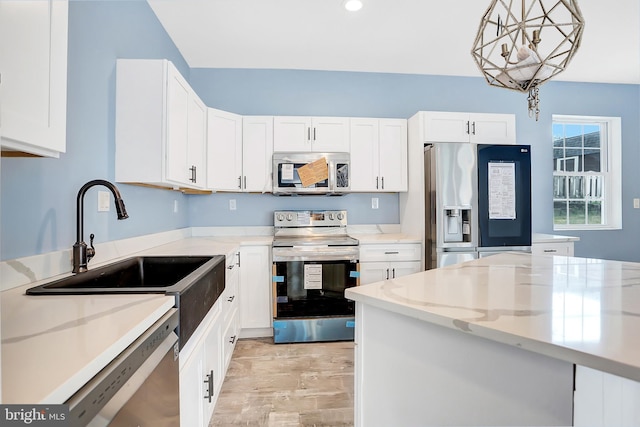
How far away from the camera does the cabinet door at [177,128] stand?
1847 millimetres

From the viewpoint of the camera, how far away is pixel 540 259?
1542 millimetres

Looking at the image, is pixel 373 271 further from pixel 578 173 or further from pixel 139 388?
pixel 578 173

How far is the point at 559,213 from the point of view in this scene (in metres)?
3.69

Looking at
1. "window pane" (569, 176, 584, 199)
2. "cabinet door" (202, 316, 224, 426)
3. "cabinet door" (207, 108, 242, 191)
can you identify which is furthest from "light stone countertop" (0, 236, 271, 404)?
"window pane" (569, 176, 584, 199)

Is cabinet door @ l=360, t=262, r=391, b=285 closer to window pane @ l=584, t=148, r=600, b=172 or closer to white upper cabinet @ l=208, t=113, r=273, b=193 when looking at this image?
white upper cabinet @ l=208, t=113, r=273, b=193

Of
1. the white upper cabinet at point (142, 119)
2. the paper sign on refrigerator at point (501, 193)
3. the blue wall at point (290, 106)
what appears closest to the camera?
the blue wall at point (290, 106)

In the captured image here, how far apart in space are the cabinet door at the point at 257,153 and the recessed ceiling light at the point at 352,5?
117 centimetres

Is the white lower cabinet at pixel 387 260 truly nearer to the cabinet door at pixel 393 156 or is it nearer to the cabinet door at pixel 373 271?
the cabinet door at pixel 373 271

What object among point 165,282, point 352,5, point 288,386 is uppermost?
point 352,5

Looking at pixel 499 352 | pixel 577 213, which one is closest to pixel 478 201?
pixel 577 213

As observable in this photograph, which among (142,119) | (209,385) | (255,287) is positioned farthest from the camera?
(255,287)

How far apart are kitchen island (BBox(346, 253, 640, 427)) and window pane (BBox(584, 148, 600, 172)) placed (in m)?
3.59

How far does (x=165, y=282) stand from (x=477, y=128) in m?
3.09

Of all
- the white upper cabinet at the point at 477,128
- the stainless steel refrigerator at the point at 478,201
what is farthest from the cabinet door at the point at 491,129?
the stainless steel refrigerator at the point at 478,201
